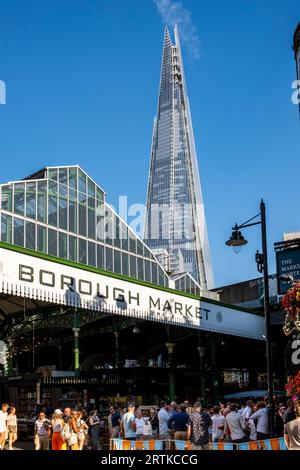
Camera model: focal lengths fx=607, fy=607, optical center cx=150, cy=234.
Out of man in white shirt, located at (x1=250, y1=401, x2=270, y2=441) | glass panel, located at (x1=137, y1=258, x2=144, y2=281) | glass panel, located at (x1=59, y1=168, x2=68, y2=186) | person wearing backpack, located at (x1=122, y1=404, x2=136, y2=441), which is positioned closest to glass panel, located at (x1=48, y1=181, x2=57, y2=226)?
glass panel, located at (x1=59, y1=168, x2=68, y2=186)

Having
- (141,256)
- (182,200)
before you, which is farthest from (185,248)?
(141,256)

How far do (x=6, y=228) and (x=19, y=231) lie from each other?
867 mm

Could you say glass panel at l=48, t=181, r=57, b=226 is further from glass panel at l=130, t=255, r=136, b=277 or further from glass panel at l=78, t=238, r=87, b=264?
glass panel at l=130, t=255, r=136, b=277

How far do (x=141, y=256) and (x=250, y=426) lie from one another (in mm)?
20337

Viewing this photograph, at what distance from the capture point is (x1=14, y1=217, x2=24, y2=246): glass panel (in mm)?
29236

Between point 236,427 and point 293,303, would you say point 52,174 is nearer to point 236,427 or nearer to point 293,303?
point 236,427

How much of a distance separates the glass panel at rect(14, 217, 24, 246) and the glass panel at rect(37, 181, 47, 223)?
1502mm

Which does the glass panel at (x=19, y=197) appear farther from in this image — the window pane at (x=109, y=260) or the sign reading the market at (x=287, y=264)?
the sign reading the market at (x=287, y=264)

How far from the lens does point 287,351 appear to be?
4212cm

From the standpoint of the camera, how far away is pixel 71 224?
3319cm

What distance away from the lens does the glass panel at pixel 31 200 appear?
30695 mm

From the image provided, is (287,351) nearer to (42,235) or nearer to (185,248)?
(42,235)

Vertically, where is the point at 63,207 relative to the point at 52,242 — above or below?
above

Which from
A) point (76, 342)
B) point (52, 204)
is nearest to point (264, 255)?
point (76, 342)
